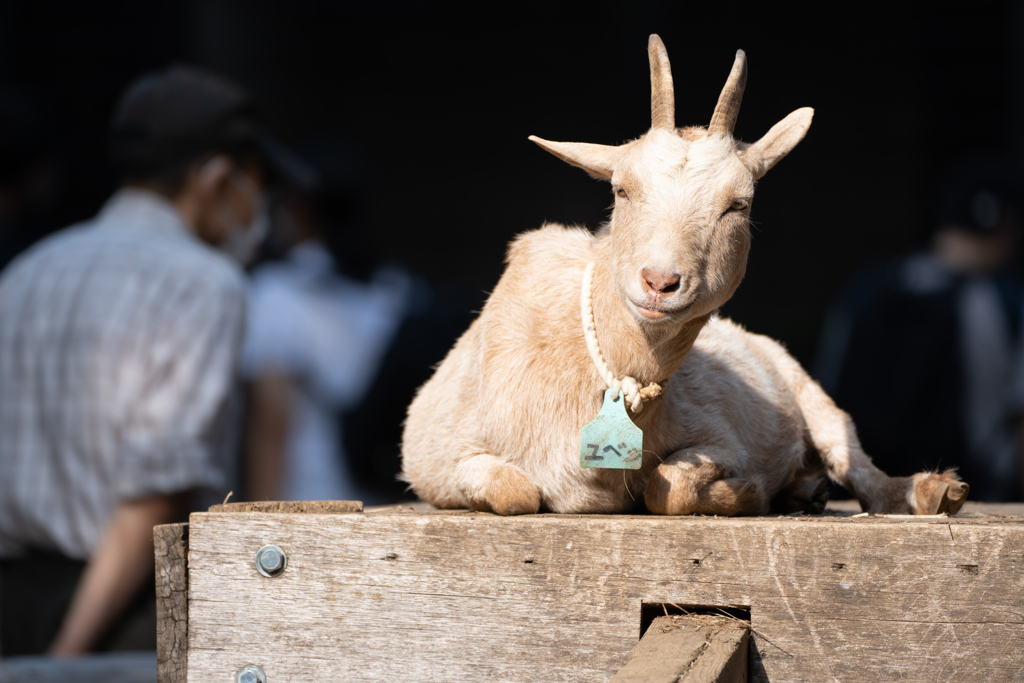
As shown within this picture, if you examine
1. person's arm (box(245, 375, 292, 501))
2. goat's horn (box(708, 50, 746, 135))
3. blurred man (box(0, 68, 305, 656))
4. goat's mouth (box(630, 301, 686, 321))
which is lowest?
person's arm (box(245, 375, 292, 501))

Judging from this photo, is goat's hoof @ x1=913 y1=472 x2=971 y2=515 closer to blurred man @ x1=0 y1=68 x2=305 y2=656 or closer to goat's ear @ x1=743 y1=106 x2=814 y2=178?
goat's ear @ x1=743 y1=106 x2=814 y2=178

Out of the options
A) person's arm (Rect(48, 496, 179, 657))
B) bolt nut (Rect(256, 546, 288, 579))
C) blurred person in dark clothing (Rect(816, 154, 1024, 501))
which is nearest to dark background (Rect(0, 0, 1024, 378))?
blurred person in dark clothing (Rect(816, 154, 1024, 501))

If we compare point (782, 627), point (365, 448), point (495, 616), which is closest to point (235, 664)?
point (495, 616)

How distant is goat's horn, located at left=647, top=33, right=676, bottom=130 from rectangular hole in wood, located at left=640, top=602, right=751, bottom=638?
1.07 m

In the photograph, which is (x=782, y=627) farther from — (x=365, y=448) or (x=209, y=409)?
(x=365, y=448)

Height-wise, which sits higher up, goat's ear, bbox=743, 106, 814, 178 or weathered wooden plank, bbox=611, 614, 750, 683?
goat's ear, bbox=743, 106, 814, 178

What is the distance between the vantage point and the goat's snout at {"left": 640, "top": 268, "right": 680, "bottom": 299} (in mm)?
2219

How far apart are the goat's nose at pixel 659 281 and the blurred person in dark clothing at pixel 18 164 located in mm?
4308

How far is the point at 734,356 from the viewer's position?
3053 mm

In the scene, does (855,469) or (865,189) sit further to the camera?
(865,189)

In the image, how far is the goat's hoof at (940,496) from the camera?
8.39 feet

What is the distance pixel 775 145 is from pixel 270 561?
151 centimetres

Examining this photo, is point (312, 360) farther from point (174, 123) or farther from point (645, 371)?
point (645, 371)

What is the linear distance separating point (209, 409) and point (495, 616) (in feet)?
7.36
